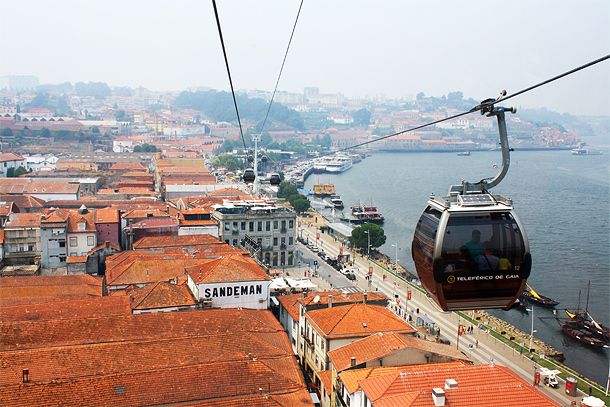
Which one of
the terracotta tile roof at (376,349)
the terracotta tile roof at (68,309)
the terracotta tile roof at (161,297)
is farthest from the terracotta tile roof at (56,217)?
the terracotta tile roof at (376,349)

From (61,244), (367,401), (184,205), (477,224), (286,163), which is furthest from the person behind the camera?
(286,163)

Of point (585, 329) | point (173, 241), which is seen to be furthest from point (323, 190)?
point (585, 329)

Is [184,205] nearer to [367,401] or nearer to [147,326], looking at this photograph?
[147,326]

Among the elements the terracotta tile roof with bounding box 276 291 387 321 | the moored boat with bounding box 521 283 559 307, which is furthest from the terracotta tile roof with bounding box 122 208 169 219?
the moored boat with bounding box 521 283 559 307

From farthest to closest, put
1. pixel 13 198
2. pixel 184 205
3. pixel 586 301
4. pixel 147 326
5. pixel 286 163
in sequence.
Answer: pixel 286 163
pixel 184 205
pixel 13 198
pixel 586 301
pixel 147 326

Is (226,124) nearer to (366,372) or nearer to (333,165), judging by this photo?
(333,165)

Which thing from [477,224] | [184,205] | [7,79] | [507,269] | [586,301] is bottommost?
[586,301]

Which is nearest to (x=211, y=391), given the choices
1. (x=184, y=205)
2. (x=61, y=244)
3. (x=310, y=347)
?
(x=310, y=347)

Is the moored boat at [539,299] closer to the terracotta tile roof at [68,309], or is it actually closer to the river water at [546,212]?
the river water at [546,212]
